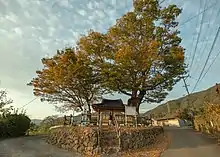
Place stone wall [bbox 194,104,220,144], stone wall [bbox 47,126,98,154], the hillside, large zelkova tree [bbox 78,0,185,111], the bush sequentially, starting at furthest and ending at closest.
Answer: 1. the hillside
2. the bush
3. large zelkova tree [bbox 78,0,185,111]
4. stone wall [bbox 194,104,220,144]
5. stone wall [bbox 47,126,98,154]

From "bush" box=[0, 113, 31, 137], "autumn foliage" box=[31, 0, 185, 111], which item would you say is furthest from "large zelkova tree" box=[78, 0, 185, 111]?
"bush" box=[0, 113, 31, 137]

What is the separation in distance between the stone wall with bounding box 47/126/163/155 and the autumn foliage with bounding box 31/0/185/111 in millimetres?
5640

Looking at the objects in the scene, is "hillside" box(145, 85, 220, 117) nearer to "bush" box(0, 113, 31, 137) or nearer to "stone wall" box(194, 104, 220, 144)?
"stone wall" box(194, 104, 220, 144)

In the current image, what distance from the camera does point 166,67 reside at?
73.8ft

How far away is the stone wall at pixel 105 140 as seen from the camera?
52.2 ft

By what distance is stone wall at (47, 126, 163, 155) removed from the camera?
52.2ft

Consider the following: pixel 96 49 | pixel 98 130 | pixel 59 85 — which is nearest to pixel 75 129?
pixel 98 130

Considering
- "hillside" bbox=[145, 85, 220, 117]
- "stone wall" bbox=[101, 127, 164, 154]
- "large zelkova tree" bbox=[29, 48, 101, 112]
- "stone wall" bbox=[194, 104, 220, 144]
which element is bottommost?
"stone wall" bbox=[101, 127, 164, 154]

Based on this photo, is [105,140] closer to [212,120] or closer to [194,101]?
[212,120]

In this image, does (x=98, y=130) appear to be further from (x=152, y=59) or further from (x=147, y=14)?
(x=147, y=14)

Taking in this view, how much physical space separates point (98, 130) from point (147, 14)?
42.1 ft

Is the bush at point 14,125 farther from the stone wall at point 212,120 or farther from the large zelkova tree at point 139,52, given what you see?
the stone wall at point 212,120

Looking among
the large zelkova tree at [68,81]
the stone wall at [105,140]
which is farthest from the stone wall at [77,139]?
the large zelkova tree at [68,81]

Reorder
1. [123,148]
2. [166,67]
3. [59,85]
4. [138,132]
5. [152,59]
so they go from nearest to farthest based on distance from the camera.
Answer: [123,148], [138,132], [152,59], [166,67], [59,85]
